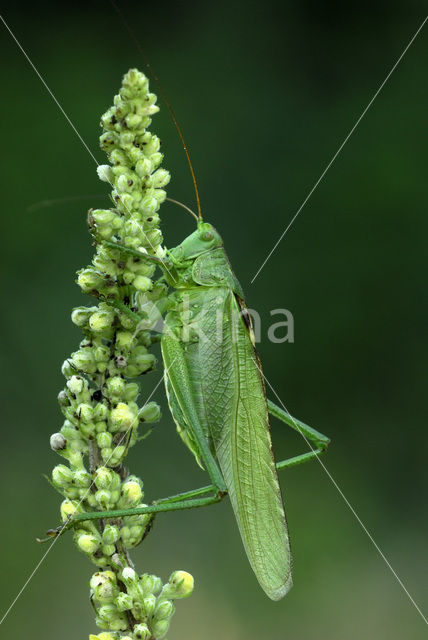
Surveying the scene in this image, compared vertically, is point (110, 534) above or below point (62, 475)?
below

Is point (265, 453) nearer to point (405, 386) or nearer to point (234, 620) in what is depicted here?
point (234, 620)

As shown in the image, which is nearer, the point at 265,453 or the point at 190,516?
the point at 265,453

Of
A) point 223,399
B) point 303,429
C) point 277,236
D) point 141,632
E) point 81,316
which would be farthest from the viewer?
point 277,236

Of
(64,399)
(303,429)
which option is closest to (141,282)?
(64,399)

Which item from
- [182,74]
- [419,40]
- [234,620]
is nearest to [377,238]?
[419,40]

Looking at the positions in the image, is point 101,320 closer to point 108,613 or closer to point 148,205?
point 148,205

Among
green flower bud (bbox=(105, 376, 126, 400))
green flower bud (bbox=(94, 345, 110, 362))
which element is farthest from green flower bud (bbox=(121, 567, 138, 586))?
green flower bud (bbox=(94, 345, 110, 362))

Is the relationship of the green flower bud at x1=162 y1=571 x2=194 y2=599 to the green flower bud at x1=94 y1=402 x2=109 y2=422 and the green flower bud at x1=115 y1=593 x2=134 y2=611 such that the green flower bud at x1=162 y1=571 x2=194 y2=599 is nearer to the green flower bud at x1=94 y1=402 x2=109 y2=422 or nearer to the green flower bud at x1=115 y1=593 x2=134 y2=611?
the green flower bud at x1=115 y1=593 x2=134 y2=611
